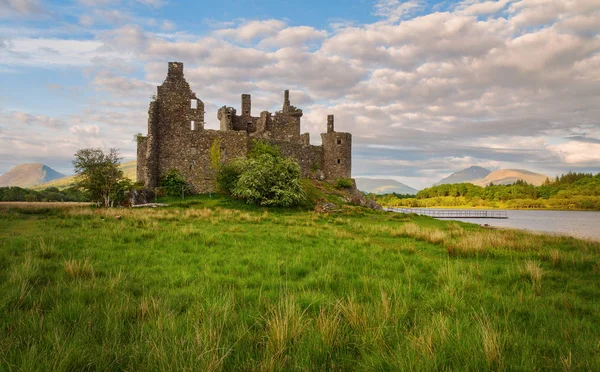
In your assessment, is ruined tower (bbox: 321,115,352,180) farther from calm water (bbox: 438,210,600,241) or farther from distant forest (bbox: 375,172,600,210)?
distant forest (bbox: 375,172,600,210)

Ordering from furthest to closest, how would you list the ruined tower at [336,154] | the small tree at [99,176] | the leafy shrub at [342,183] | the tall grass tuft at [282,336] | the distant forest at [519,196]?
the distant forest at [519,196] < the ruined tower at [336,154] < the leafy shrub at [342,183] < the small tree at [99,176] < the tall grass tuft at [282,336]

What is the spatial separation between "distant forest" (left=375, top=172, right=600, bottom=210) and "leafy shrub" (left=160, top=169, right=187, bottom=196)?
347 feet

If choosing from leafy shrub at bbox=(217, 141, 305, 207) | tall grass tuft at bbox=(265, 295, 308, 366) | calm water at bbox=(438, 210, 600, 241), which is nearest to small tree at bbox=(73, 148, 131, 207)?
leafy shrub at bbox=(217, 141, 305, 207)

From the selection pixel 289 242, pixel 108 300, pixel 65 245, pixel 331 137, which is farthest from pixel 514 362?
pixel 331 137

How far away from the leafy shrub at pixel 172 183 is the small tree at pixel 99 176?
4.41 m

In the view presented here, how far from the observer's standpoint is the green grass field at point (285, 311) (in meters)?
3.52

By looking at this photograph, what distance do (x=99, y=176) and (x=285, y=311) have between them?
3039 centimetres

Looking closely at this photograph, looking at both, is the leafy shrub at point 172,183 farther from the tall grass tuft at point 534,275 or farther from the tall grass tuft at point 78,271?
the tall grass tuft at point 534,275

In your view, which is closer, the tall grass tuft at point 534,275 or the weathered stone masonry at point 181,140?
the tall grass tuft at point 534,275

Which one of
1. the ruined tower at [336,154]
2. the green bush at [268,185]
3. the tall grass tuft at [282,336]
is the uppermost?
the ruined tower at [336,154]

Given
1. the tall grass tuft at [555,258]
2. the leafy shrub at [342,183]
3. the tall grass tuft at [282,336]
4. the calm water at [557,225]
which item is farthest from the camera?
the leafy shrub at [342,183]

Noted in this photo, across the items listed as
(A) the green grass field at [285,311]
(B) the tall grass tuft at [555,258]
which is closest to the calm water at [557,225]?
(B) the tall grass tuft at [555,258]

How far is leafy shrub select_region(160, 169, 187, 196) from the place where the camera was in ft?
112

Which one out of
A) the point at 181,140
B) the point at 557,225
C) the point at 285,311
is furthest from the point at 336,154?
the point at 285,311
